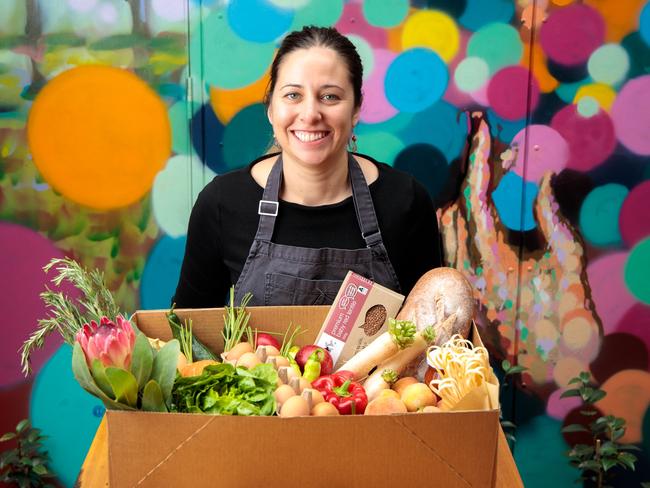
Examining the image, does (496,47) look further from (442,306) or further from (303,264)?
(442,306)

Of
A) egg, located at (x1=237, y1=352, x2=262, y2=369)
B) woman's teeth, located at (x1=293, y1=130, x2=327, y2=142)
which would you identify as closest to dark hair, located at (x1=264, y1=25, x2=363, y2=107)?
woman's teeth, located at (x1=293, y1=130, x2=327, y2=142)

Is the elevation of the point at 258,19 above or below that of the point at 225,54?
above

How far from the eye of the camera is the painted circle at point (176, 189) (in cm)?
229

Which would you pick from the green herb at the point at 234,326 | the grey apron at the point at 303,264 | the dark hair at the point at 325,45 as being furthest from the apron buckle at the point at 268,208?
the green herb at the point at 234,326

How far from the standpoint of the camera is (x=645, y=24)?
220 cm

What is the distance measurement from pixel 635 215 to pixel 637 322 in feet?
1.14

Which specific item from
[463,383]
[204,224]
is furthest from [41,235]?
[463,383]

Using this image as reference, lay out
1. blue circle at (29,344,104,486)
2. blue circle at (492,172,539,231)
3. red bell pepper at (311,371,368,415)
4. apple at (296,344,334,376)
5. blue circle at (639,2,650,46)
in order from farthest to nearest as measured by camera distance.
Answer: blue circle at (29,344,104,486) → blue circle at (492,172,539,231) → blue circle at (639,2,650,46) → apple at (296,344,334,376) → red bell pepper at (311,371,368,415)

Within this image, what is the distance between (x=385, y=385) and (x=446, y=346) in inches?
4.6

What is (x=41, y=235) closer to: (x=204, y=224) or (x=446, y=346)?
(x=204, y=224)

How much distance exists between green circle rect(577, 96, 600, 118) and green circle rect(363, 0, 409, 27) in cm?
61

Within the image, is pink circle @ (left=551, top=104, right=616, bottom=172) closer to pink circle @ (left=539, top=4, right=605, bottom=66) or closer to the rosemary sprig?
pink circle @ (left=539, top=4, right=605, bottom=66)

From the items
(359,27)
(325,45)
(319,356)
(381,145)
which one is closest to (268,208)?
(325,45)

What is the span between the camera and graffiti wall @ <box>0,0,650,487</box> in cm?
221
